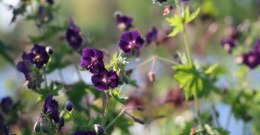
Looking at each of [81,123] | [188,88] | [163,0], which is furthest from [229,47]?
[81,123]

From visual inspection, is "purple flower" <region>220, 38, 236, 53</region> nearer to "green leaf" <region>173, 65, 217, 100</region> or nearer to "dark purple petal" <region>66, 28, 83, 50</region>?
"green leaf" <region>173, 65, 217, 100</region>

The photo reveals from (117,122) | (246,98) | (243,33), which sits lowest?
(117,122)

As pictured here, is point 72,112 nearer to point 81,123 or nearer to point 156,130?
point 81,123

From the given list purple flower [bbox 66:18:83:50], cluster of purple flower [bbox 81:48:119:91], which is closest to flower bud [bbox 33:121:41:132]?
cluster of purple flower [bbox 81:48:119:91]

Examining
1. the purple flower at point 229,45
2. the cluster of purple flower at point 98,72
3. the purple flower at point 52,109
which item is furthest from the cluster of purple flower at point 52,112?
the purple flower at point 229,45

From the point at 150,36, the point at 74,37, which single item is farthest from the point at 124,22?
the point at 74,37

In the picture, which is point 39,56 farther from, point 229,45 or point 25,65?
point 229,45
